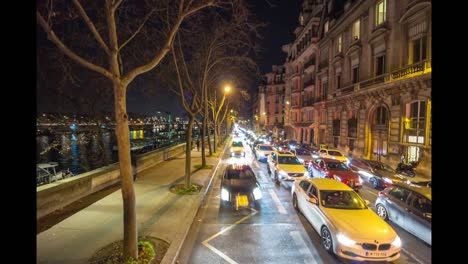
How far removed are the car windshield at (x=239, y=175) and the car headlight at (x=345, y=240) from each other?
5.44 meters

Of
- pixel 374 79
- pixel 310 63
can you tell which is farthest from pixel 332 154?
pixel 310 63

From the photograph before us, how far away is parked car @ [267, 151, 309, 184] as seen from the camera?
1432 centimetres

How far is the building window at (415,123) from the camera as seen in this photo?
19405 millimetres

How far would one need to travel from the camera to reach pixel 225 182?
1111cm

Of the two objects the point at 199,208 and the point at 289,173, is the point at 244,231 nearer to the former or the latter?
the point at 199,208

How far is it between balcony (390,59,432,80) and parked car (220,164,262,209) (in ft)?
50.5

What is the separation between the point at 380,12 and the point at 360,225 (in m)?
24.7

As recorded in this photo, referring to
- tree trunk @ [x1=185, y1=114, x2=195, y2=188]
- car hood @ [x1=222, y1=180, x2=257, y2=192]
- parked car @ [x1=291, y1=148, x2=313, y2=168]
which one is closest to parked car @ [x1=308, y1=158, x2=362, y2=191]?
parked car @ [x1=291, y1=148, x2=313, y2=168]

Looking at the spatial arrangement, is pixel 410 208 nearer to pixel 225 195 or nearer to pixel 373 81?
pixel 225 195

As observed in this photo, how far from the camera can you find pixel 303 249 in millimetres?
7023
